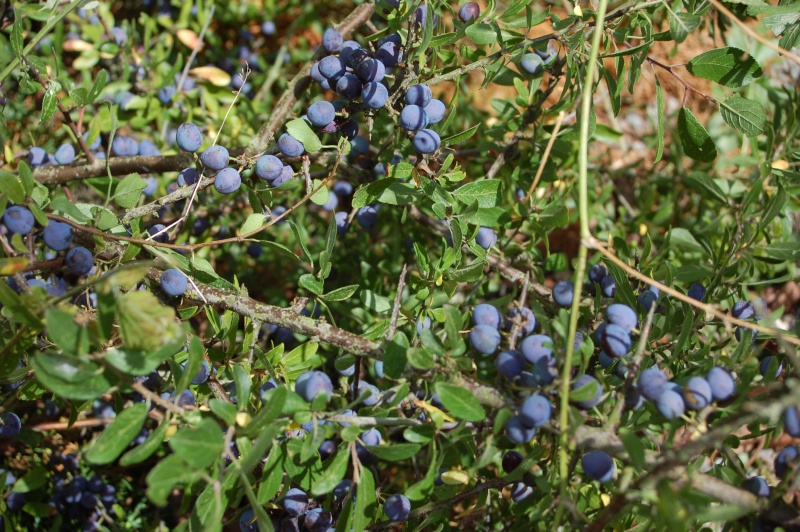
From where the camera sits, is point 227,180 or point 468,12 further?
Answer: point 468,12

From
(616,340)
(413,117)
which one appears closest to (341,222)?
(413,117)

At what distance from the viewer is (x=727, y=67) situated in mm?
1271

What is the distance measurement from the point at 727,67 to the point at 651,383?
27.7 inches

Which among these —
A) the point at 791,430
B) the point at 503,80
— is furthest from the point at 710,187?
the point at 791,430

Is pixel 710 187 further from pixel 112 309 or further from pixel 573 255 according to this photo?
pixel 112 309

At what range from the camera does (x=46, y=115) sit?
1396 mm

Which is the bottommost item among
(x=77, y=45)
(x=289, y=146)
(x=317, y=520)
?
(x=317, y=520)

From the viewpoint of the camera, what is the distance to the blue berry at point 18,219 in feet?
3.70

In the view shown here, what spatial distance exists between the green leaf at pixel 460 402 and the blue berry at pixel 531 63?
0.75m

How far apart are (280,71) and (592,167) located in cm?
124

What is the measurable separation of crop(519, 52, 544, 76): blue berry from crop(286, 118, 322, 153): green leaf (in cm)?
Result: 48

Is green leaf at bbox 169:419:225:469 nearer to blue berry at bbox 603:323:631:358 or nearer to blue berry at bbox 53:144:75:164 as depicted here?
blue berry at bbox 603:323:631:358

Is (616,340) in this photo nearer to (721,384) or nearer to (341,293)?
(721,384)

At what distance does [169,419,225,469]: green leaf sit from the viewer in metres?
0.81
